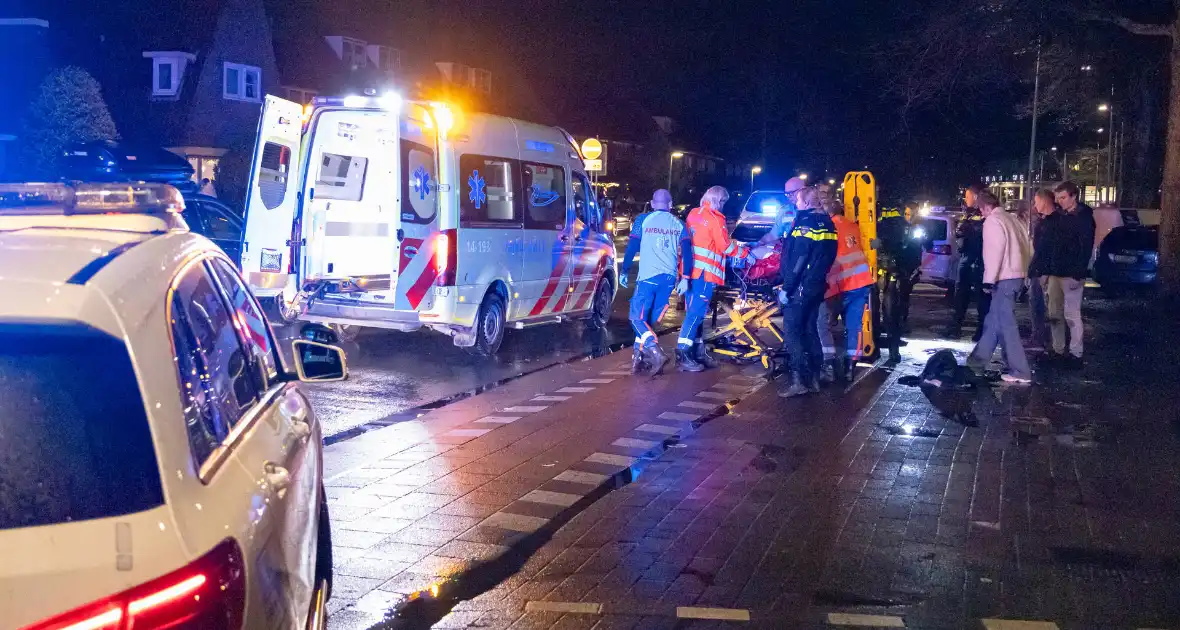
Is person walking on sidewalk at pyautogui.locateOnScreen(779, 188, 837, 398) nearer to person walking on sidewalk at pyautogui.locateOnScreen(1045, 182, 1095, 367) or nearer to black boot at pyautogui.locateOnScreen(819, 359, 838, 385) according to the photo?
black boot at pyautogui.locateOnScreen(819, 359, 838, 385)

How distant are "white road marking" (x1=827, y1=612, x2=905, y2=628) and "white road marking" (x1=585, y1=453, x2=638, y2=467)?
283 cm

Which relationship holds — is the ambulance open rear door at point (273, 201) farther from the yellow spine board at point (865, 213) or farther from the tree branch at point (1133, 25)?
the tree branch at point (1133, 25)

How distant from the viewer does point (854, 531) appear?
237 inches

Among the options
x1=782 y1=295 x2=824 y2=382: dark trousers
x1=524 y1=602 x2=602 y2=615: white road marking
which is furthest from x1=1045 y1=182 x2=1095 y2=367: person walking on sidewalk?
x1=524 y1=602 x2=602 y2=615: white road marking

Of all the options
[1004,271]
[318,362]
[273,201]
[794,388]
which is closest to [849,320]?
[794,388]

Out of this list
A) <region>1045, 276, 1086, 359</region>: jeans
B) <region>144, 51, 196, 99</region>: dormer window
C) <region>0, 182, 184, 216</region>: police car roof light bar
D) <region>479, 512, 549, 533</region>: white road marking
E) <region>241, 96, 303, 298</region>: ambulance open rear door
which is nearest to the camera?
<region>0, 182, 184, 216</region>: police car roof light bar

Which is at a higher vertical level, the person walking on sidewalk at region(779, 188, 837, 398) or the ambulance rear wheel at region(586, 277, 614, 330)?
the person walking on sidewalk at region(779, 188, 837, 398)

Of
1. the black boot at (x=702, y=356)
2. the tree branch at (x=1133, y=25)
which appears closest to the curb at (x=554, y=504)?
the black boot at (x=702, y=356)

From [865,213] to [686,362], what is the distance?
231cm

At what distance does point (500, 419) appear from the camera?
29.6ft

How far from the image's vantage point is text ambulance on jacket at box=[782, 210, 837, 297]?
9.61 m

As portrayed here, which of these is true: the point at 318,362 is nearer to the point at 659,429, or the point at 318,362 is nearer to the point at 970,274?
the point at 659,429

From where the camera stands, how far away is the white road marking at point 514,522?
602 centimetres

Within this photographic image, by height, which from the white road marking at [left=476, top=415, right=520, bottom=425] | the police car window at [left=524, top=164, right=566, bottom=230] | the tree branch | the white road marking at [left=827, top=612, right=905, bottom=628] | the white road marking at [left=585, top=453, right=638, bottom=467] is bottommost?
the white road marking at [left=827, top=612, right=905, bottom=628]
